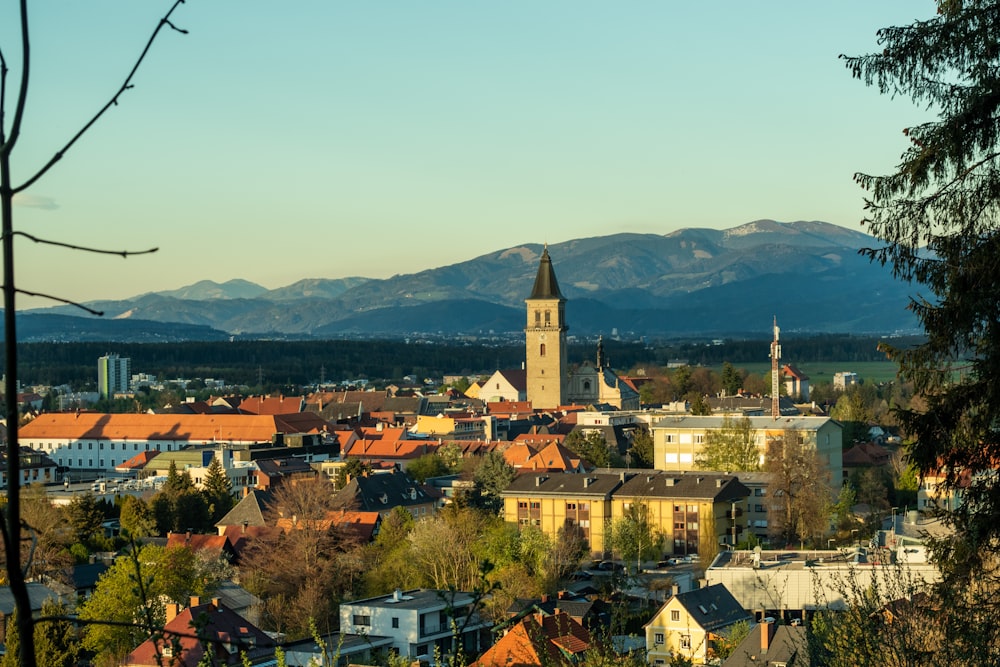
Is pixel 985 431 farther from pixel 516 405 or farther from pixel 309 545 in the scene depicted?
pixel 516 405

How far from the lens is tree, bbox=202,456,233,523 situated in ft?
172

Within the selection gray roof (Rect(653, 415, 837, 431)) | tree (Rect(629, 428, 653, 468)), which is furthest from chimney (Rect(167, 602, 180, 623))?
tree (Rect(629, 428, 653, 468))

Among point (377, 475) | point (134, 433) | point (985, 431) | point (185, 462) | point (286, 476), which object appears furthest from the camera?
point (134, 433)

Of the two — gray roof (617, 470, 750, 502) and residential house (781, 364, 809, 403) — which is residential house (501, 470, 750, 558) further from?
residential house (781, 364, 809, 403)

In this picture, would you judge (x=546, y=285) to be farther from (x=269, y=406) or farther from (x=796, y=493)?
(x=796, y=493)

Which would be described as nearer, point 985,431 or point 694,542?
point 985,431

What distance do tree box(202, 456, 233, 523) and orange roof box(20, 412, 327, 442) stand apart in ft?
64.7

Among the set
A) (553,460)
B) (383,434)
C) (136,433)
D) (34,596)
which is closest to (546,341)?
(383,434)

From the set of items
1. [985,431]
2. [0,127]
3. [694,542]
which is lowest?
[694,542]

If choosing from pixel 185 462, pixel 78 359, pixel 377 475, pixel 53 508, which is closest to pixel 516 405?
pixel 185 462

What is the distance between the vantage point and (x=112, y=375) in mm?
141875

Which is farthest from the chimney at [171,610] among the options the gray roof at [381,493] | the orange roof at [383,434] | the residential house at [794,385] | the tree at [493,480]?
the residential house at [794,385]

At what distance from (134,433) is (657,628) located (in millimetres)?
54066

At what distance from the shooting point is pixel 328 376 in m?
173
